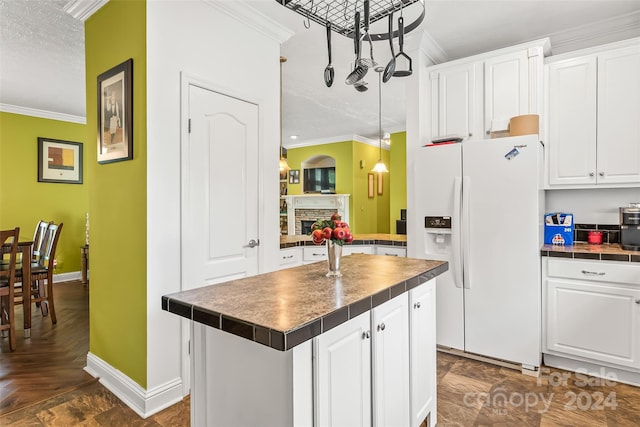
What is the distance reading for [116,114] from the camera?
2391 millimetres

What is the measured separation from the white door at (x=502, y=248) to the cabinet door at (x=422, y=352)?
0.99 m

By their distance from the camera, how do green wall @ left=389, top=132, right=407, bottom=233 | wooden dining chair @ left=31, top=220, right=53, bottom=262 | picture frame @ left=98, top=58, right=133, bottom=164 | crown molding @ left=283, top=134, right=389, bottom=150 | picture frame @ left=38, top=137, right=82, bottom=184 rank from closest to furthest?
picture frame @ left=98, top=58, right=133, bottom=164 → wooden dining chair @ left=31, top=220, right=53, bottom=262 → picture frame @ left=38, top=137, right=82, bottom=184 → green wall @ left=389, top=132, right=407, bottom=233 → crown molding @ left=283, top=134, right=389, bottom=150

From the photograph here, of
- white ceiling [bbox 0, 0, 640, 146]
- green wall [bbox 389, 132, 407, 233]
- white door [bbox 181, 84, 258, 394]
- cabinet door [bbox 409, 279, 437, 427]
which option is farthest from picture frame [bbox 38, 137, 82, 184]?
cabinet door [bbox 409, 279, 437, 427]

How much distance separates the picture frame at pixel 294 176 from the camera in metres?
8.91

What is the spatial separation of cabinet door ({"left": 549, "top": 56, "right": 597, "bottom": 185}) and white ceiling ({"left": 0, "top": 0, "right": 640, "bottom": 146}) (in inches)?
16.2

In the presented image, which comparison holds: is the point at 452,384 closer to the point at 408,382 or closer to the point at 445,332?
the point at 445,332

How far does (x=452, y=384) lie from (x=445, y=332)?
21.1 inches

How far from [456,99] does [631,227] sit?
1.64 m

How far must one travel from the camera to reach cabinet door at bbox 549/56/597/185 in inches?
111

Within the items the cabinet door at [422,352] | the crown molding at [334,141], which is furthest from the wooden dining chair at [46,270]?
the crown molding at [334,141]

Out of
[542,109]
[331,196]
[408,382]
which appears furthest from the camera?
[331,196]

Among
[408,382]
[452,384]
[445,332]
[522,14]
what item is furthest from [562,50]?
[408,382]

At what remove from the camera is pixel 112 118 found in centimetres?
244

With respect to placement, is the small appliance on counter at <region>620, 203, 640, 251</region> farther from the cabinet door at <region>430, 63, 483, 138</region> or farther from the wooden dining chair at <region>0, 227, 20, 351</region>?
the wooden dining chair at <region>0, 227, 20, 351</region>
